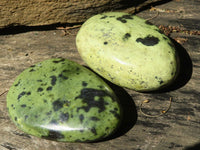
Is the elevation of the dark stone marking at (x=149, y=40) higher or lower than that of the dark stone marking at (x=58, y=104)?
higher

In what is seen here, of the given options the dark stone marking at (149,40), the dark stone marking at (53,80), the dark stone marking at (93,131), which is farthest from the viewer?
the dark stone marking at (149,40)

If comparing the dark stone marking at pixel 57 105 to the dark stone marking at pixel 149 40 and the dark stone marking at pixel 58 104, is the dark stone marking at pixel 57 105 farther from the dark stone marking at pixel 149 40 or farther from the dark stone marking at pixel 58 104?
the dark stone marking at pixel 149 40

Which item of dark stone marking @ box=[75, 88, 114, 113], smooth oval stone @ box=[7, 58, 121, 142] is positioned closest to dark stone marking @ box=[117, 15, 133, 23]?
smooth oval stone @ box=[7, 58, 121, 142]

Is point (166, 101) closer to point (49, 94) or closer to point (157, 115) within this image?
point (157, 115)

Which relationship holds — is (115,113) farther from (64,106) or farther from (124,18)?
(124,18)

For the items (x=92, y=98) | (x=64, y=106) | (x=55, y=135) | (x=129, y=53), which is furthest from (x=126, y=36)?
(x=55, y=135)

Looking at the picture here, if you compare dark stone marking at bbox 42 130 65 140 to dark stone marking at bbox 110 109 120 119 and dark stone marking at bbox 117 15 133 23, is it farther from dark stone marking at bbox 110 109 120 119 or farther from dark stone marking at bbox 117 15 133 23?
dark stone marking at bbox 117 15 133 23

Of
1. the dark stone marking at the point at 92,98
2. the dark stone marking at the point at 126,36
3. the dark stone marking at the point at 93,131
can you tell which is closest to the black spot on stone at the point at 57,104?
the dark stone marking at the point at 92,98

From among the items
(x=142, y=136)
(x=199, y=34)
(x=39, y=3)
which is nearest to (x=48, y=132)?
(x=142, y=136)
